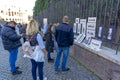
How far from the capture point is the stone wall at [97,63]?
5506 mm

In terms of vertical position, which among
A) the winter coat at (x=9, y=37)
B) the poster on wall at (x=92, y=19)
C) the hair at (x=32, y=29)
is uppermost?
the poster on wall at (x=92, y=19)

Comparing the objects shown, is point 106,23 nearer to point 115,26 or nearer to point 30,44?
point 115,26

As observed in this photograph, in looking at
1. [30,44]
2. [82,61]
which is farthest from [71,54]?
[30,44]

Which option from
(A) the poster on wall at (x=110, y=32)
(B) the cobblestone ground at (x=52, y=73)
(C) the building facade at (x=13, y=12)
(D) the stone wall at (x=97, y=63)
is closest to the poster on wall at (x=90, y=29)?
(D) the stone wall at (x=97, y=63)

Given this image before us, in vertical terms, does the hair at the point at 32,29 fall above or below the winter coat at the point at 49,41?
above

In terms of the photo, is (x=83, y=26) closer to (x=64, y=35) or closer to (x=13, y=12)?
(x=64, y=35)

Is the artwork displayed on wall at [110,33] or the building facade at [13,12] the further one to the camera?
the building facade at [13,12]

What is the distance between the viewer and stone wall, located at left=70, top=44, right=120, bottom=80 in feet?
18.1

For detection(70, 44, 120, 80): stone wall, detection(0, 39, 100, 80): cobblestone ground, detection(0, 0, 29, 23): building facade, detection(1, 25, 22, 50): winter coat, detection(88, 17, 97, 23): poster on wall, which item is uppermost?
detection(0, 0, 29, 23): building facade

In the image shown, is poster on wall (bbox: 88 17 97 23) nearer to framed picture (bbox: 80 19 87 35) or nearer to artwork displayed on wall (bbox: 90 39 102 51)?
framed picture (bbox: 80 19 87 35)

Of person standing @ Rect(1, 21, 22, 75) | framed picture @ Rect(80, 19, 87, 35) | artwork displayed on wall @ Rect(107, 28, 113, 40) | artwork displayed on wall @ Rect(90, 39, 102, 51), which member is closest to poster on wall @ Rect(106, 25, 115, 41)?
artwork displayed on wall @ Rect(107, 28, 113, 40)

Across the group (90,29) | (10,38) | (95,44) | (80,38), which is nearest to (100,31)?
(95,44)

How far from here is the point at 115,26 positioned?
6277 millimetres

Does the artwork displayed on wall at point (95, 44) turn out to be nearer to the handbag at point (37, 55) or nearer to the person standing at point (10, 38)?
the handbag at point (37, 55)
